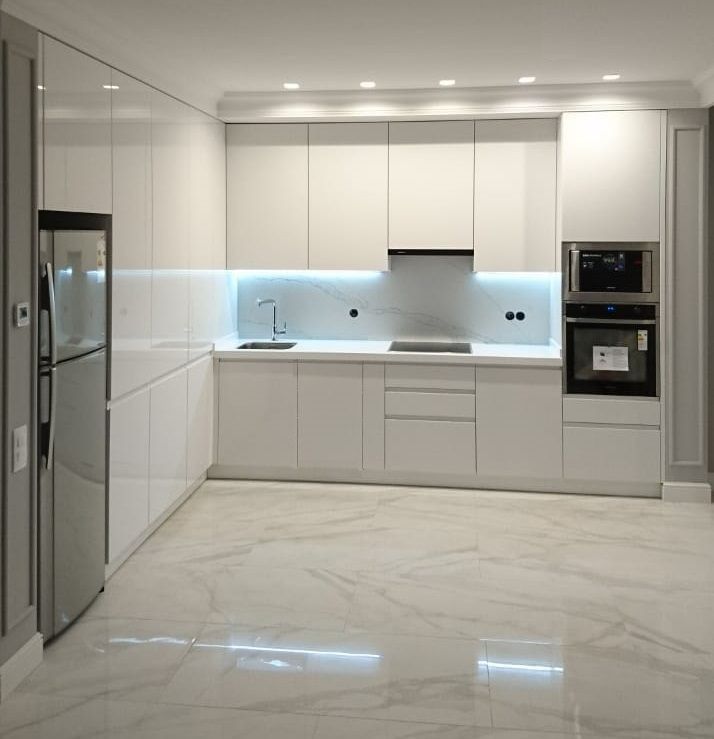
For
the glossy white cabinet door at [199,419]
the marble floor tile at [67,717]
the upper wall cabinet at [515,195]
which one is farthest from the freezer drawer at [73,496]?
the upper wall cabinet at [515,195]

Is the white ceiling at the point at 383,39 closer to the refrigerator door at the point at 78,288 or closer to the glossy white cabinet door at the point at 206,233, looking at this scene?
the glossy white cabinet door at the point at 206,233

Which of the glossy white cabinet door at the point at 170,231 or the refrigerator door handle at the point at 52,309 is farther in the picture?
the glossy white cabinet door at the point at 170,231

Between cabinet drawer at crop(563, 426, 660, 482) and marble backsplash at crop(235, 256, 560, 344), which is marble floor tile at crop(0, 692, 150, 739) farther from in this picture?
marble backsplash at crop(235, 256, 560, 344)

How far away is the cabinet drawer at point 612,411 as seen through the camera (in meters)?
5.24

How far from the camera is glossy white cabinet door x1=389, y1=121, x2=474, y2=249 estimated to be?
18.1 feet

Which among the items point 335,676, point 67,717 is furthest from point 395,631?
point 67,717

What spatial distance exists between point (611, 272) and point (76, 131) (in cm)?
327

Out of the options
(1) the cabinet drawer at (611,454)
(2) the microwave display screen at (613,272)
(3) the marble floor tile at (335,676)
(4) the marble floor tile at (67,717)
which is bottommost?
(4) the marble floor tile at (67,717)

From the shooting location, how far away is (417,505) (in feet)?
17.0

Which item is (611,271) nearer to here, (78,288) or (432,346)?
(432,346)

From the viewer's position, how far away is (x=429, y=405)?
546cm

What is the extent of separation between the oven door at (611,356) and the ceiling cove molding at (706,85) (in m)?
1.32

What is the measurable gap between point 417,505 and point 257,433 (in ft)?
3.94

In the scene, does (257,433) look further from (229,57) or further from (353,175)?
(229,57)
